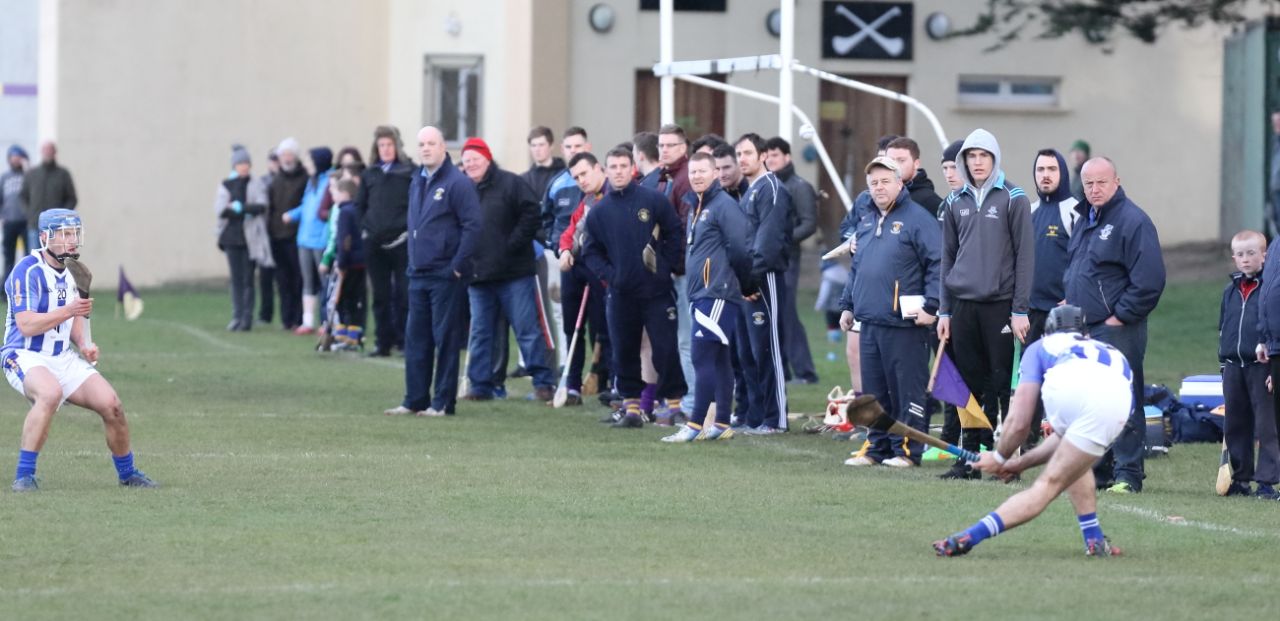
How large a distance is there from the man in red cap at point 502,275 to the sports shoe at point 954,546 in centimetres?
713

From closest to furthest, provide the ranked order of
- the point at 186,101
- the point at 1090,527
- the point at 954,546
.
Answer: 1. the point at 954,546
2. the point at 1090,527
3. the point at 186,101

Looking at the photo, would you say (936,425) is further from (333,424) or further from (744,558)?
(744,558)

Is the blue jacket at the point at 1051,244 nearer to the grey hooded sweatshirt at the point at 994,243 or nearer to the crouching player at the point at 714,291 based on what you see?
the grey hooded sweatshirt at the point at 994,243

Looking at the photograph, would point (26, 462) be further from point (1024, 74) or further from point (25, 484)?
point (1024, 74)

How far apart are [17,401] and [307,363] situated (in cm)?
377

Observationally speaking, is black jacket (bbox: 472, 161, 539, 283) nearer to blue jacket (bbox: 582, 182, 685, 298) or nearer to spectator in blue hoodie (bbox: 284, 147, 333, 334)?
blue jacket (bbox: 582, 182, 685, 298)

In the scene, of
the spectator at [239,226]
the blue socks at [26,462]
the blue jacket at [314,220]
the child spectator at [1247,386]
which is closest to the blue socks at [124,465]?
the blue socks at [26,462]

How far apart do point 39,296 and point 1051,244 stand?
5837 millimetres

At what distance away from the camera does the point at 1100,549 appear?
8539mm

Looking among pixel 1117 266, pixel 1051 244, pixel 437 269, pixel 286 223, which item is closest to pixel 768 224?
pixel 1051 244

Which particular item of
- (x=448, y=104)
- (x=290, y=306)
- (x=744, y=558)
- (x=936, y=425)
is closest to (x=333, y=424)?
(x=936, y=425)

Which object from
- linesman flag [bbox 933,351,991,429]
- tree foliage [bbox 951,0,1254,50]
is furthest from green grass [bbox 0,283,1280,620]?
tree foliage [bbox 951,0,1254,50]

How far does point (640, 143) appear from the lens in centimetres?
1498

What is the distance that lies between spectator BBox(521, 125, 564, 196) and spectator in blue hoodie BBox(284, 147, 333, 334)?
15.6 feet
